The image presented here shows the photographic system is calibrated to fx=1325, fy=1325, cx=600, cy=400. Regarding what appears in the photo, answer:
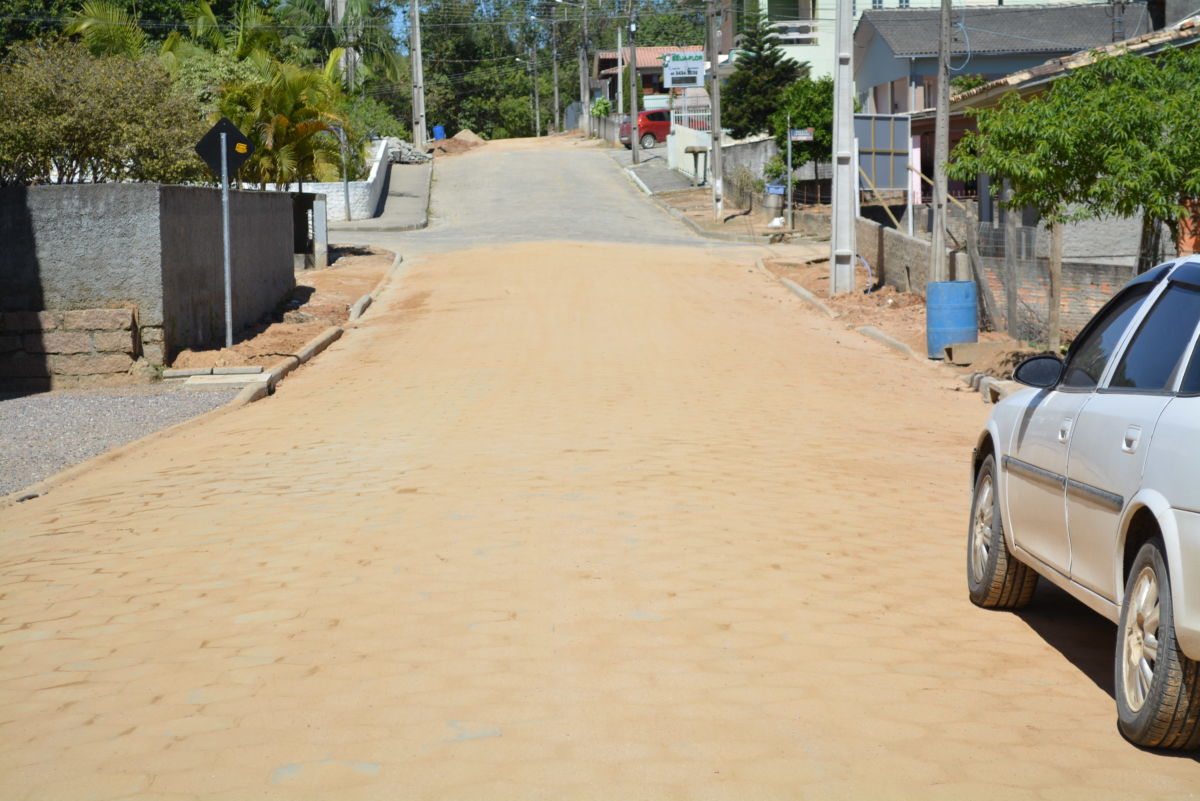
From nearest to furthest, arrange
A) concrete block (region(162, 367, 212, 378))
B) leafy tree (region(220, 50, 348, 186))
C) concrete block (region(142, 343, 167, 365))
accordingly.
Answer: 1. concrete block (region(162, 367, 212, 378))
2. concrete block (region(142, 343, 167, 365))
3. leafy tree (region(220, 50, 348, 186))

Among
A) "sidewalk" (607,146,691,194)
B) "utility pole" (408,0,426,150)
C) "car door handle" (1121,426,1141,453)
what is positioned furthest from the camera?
"utility pole" (408,0,426,150)

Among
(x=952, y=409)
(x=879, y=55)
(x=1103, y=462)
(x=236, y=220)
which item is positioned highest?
(x=879, y=55)

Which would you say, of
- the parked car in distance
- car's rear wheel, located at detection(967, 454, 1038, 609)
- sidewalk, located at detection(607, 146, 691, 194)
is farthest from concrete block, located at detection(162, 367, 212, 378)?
the parked car in distance

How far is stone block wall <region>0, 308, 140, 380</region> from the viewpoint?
49.6 ft

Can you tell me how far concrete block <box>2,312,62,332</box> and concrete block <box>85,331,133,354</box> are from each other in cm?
44

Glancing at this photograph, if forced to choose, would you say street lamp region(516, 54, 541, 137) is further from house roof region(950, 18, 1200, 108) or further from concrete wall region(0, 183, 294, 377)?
concrete wall region(0, 183, 294, 377)

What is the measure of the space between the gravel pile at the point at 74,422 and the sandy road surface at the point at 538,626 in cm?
58

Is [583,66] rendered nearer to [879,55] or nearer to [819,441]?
[879,55]

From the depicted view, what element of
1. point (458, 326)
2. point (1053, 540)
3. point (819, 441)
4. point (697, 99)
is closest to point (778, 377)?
point (819, 441)

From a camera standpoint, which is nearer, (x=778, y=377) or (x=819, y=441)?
(x=819, y=441)

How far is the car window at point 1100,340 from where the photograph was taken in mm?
5391

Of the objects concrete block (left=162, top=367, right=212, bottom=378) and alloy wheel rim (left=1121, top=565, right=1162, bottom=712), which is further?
concrete block (left=162, top=367, right=212, bottom=378)

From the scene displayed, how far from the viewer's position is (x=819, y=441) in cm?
1132

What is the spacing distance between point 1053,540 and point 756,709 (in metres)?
1.51
